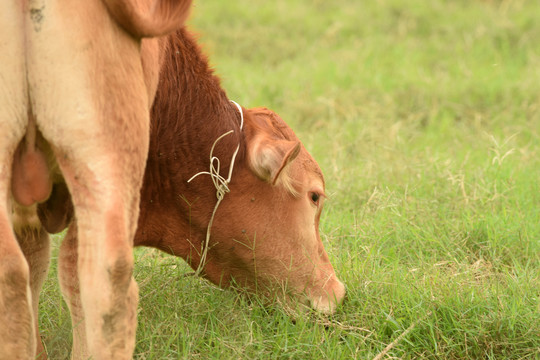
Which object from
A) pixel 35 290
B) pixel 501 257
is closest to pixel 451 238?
pixel 501 257

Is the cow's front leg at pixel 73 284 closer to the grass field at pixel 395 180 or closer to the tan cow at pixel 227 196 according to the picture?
the grass field at pixel 395 180

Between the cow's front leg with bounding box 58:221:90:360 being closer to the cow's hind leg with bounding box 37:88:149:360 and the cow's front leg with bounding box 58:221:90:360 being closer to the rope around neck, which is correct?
the cow's hind leg with bounding box 37:88:149:360

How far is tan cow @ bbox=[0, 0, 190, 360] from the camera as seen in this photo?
7.74ft

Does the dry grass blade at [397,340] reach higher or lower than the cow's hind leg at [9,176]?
lower

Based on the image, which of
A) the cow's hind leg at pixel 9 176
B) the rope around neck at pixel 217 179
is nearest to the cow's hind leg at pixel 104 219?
the cow's hind leg at pixel 9 176

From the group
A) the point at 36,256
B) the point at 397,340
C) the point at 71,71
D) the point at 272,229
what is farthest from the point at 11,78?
the point at 397,340

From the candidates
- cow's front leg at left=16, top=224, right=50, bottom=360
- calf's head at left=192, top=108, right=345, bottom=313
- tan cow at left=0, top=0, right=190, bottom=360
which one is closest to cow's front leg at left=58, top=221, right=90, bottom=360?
cow's front leg at left=16, top=224, right=50, bottom=360

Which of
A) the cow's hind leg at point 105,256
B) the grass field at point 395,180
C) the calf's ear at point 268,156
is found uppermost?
the cow's hind leg at point 105,256

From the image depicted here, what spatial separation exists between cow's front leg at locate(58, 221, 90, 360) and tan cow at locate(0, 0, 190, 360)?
0.39 m

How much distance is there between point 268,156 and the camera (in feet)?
10.8

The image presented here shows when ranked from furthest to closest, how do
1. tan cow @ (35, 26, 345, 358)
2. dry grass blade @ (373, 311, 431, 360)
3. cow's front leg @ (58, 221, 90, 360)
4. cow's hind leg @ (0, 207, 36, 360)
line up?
tan cow @ (35, 26, 345, 358), dry grass blade @ (373, 311, 431, 360), cow's front leg @ (58, 221, 90, 360), cow's hind leg @ (0, 207, 36, 360)

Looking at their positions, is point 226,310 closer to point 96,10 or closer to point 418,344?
point 418,344

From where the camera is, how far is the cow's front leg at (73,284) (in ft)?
9.47

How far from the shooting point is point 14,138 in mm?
2381
